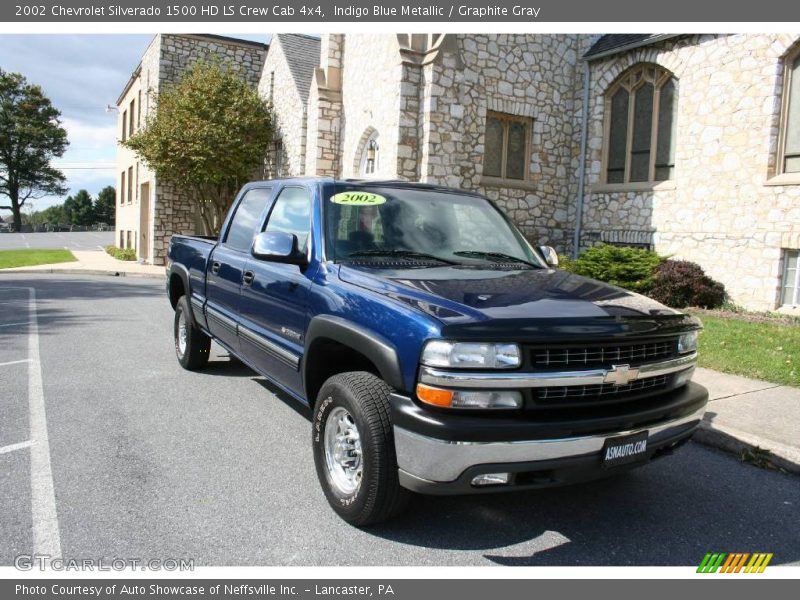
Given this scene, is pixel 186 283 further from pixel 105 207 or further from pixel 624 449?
pixel 105 207

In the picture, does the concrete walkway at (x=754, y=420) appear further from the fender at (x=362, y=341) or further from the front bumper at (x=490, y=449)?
the fender at (x=362, y=341)

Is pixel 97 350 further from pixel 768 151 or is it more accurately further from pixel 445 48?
pixel 768 151

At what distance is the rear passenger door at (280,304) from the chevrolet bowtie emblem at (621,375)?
6.23ft

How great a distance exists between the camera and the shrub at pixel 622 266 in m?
12.2

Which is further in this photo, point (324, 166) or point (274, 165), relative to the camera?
point (274, 165)

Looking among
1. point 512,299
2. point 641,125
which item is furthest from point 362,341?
point 641,125

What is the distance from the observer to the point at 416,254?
4395 mm

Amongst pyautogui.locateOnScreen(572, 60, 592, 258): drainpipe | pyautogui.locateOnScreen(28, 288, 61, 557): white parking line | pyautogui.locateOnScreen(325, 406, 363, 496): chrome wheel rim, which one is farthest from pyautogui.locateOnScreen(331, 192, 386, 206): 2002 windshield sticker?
pyautogui.locateOnScreen(572, 60, 592, 258): drainpipe

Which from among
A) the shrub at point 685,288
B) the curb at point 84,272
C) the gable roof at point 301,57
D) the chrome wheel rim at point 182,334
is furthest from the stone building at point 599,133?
the chrome wheel rim at point 182,334

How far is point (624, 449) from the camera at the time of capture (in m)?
3.33

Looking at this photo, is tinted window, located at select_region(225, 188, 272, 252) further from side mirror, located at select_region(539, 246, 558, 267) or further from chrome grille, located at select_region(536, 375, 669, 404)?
chrome grille, located at select_region(536, 375, 669, 404)

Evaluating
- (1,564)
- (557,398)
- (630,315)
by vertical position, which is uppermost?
(630,315)

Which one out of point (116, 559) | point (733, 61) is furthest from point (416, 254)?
point (733, 61)

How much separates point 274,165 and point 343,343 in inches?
728
